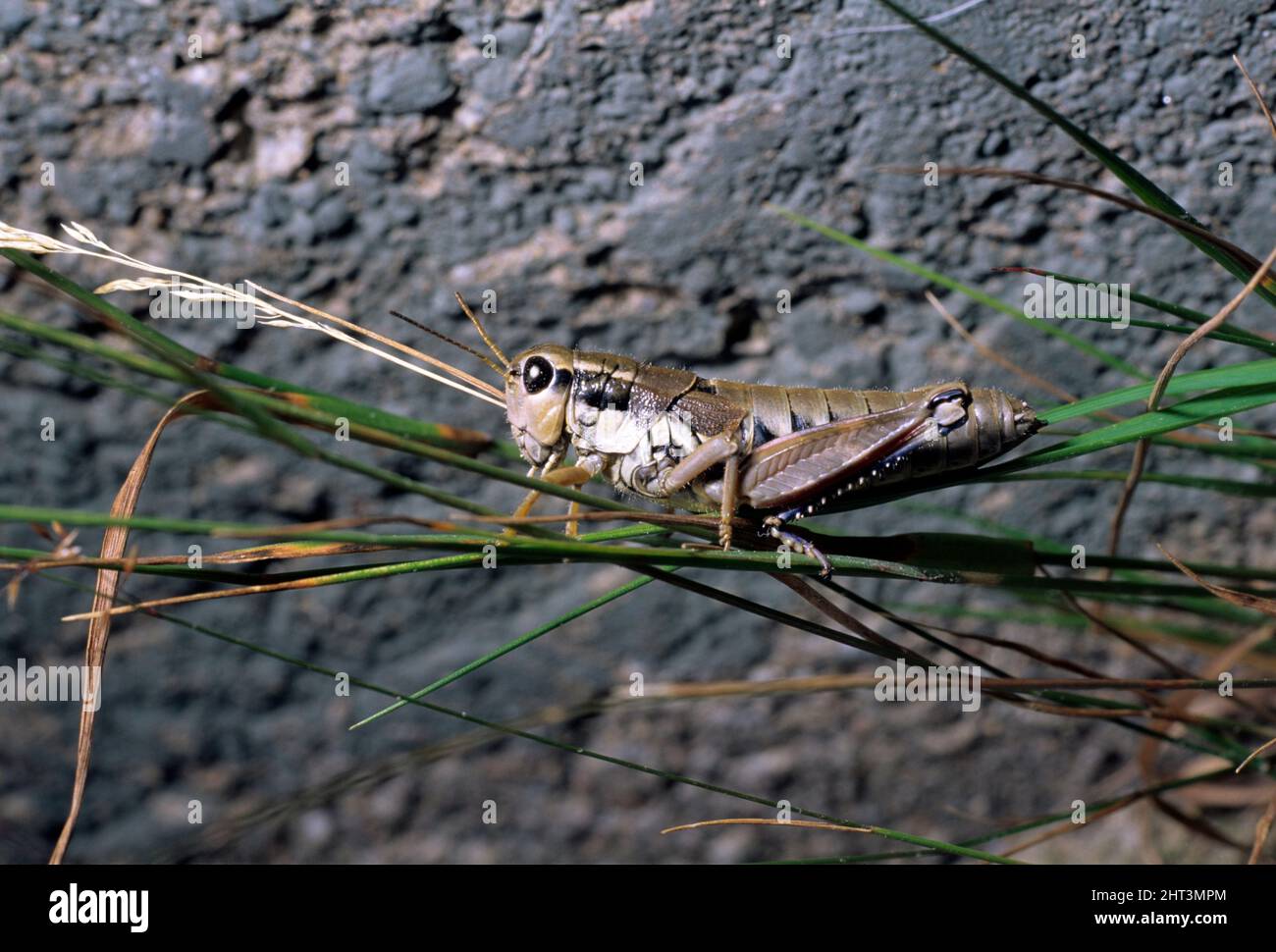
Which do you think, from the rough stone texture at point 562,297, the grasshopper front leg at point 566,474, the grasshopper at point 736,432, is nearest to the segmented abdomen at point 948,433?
the grasshopper at point 736,432

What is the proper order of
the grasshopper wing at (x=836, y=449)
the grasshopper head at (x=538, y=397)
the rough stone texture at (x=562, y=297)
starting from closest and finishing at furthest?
1. the grasshopper wing at (x=836, y=449)
2. the grasshopper head at (x=538, y=397)
3. the rough stone texture at (x=562, y=297)

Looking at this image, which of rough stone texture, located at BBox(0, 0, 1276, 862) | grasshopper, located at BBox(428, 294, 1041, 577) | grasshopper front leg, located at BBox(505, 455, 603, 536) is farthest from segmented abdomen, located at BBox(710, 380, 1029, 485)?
rough stone texture, located at BBox(0, 0, 1276, 862)

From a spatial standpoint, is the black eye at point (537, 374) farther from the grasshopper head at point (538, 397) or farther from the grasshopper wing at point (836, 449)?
the grasshopper wing at point (836, 449)

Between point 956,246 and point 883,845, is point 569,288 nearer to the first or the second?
point 956,246

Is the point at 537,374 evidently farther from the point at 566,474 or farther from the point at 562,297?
the point at 562,297

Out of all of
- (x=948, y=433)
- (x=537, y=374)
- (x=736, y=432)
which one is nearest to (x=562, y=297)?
(x=537, y=374)

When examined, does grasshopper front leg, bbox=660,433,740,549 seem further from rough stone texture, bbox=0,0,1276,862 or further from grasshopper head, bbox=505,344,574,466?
rough stone texture, bbox=0,0,1276,862
